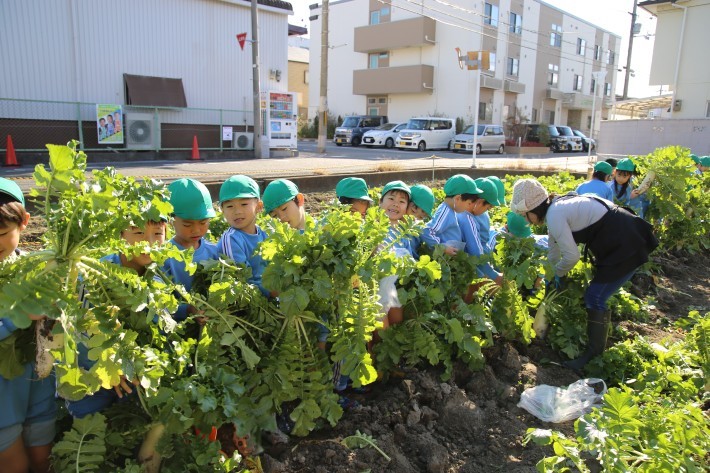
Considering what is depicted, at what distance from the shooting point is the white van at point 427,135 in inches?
1199

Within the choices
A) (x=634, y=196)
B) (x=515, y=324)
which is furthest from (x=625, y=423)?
(x=634, y=196)

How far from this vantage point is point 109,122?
58.4 ft

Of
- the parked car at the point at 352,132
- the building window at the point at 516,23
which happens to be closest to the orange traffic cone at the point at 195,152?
the parked car at the point at 352,132

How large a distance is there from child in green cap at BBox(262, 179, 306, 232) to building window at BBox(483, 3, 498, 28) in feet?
129

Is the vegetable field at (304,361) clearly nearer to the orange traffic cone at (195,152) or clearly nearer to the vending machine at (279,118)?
the orange traffic cone at (195,152)

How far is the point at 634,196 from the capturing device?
7.70m

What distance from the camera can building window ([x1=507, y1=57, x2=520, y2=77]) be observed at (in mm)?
42031

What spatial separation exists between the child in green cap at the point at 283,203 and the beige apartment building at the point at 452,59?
34.6m

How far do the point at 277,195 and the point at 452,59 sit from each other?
1495 inches

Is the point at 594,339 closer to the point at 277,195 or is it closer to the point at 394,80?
the point at 277,195

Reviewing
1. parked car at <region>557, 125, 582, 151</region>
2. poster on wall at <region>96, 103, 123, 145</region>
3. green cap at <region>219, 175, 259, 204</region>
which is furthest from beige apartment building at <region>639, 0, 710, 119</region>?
green cap at <region>219, 175, 259, 204</region>

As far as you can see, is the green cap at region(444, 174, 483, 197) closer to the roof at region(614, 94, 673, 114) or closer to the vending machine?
the vending machine

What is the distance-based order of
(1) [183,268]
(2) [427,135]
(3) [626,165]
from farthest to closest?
(2) [427,135] < (3) [626,165] < (1) [183,268]

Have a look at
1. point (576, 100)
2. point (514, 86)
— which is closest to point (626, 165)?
point (514, 86)
